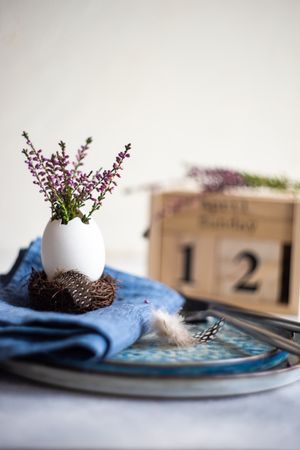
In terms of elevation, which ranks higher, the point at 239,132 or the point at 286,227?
the point at 239,132

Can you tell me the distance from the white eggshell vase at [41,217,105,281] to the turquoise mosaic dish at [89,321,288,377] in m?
0.11

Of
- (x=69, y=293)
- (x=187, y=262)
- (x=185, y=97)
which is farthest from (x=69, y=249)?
(x=185, y=97)

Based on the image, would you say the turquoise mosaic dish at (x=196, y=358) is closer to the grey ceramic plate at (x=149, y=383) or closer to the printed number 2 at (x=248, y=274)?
the grey ceramic plate at (x=149, y=383)

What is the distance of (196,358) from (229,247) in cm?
61

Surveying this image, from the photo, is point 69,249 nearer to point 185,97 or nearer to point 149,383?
point 149,383

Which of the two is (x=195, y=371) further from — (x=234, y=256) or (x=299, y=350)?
(x=234, y=256)

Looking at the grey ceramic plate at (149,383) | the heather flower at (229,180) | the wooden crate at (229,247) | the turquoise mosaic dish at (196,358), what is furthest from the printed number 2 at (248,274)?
Answer: the grey ceramic plate at (149,383)

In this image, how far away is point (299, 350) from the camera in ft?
2.00

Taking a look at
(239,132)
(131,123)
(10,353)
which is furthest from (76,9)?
(239,132)

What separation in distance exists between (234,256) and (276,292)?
0.32ft

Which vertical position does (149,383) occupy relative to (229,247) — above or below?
below

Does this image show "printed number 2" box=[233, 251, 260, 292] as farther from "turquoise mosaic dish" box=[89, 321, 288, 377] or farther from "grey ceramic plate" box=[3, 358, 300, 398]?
"grey ceramic plate" box=[3, 358, 300, 398]

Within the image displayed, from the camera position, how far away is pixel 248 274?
1.18 meters

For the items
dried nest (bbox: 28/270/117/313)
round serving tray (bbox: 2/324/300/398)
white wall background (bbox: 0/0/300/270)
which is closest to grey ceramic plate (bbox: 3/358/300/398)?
round serving tray (bbox: 2/324/300/398)
